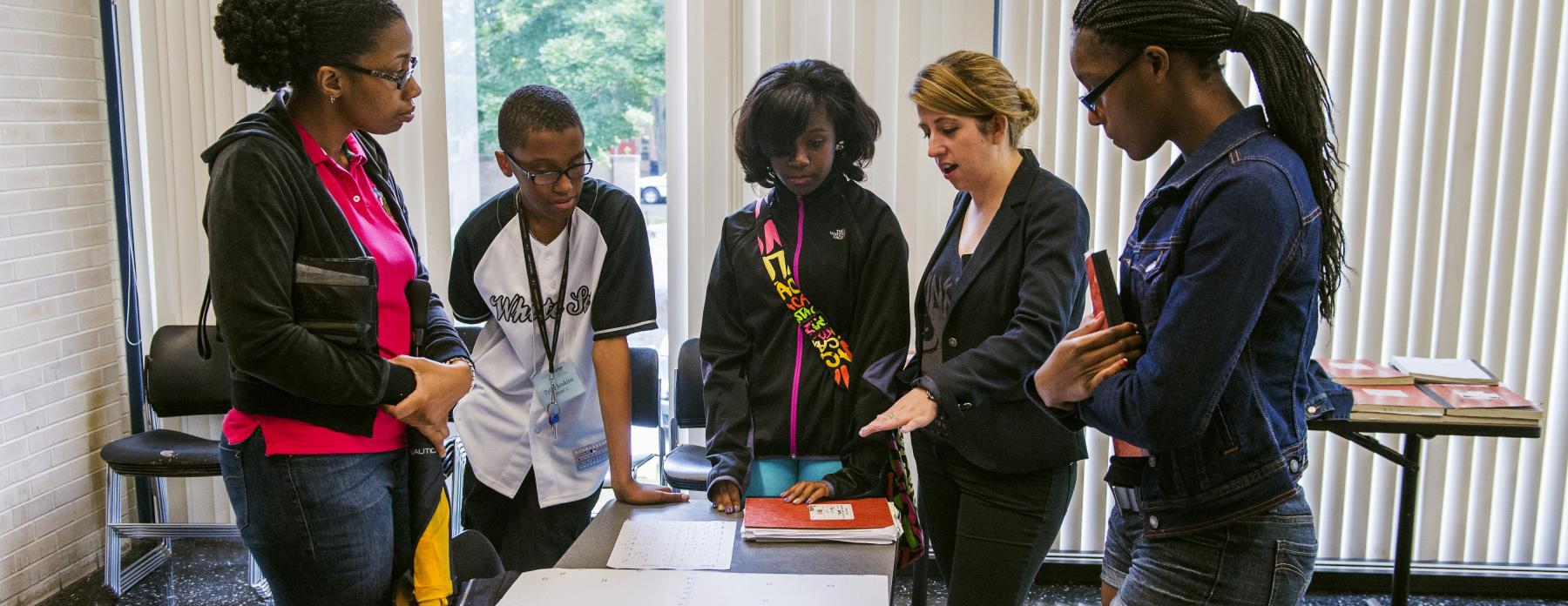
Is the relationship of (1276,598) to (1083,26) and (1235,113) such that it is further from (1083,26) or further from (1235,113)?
(1083,26)

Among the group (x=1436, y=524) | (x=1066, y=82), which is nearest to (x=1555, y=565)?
(x=1436, y=524)

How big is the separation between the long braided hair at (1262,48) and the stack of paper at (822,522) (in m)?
0.86

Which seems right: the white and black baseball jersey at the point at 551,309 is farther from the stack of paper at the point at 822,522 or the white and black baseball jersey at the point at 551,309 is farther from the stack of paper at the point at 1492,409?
the stack of paper at the point at 1492,409

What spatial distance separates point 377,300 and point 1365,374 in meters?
2.54

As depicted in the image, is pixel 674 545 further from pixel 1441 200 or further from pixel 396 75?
pixel 1441 200

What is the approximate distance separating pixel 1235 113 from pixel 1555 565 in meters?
2.98

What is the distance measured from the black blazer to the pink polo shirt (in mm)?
936

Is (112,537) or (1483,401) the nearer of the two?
(1483,401)

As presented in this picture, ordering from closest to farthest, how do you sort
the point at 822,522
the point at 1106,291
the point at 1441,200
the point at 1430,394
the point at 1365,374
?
the point at 1106,291 → the point at 822,522 → the point at 1430,394 → the point at 1365,374 → the point at 1441,200

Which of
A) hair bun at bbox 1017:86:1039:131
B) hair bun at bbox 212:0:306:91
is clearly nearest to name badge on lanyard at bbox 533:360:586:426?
hair bun at bbox 212:0:306:91

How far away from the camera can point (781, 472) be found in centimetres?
219

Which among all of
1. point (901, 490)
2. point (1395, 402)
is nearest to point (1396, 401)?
point (1395, 402)

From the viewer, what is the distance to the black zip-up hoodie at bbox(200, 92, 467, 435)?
1643 millimetres

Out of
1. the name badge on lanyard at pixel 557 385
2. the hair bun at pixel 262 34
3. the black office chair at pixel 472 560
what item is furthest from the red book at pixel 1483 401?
the hair bun at pixel 262 34
